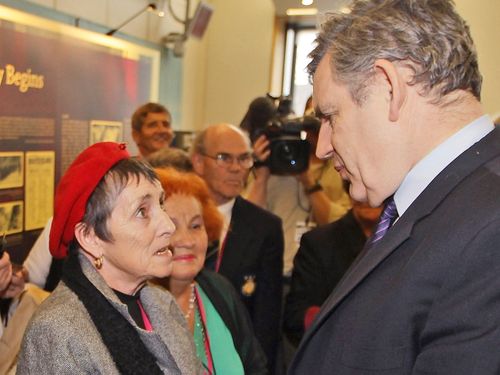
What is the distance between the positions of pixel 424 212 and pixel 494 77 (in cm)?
293

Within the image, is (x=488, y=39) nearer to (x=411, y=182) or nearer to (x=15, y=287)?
(x=411, y=182)

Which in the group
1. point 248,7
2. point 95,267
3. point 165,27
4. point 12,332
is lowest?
point 12,332

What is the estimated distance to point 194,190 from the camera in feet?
5.86

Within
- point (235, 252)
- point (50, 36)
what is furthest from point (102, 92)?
point (235, 252)

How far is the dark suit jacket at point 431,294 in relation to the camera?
2.15ft

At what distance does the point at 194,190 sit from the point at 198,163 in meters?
0.66

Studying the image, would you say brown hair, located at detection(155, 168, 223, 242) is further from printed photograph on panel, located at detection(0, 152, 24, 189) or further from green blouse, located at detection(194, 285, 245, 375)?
printed photograph on panel, located at detection(0, 152, 24, 189)

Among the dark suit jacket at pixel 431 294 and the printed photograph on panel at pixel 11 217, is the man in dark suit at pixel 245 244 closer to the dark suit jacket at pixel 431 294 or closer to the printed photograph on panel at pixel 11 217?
the printed photograph on panel at pixel 11 217

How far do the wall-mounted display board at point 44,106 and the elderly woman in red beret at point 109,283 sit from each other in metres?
1.40

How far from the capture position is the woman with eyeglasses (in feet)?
5.26

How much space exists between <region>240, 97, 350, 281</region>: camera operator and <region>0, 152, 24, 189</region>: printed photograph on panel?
116 centimetres

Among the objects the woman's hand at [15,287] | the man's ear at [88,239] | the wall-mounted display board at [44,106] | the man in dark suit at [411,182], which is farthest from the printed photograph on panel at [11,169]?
the man in dark suit at [411,182]

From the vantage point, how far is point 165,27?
4254mm

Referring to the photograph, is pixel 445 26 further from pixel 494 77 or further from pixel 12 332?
pixel 494 77
